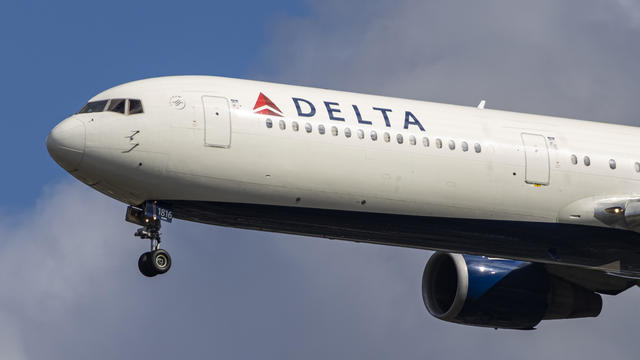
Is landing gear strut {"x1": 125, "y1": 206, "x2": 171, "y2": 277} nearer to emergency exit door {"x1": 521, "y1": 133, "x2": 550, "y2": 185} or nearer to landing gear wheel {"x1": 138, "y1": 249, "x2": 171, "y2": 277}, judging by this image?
landing gear wheel {"x1": 138, "y1": 249, "x2": 171, "y2": 277}

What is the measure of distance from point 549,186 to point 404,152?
4761mm

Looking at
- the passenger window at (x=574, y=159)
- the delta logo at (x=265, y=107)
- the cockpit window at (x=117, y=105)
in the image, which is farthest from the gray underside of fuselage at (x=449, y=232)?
the cockpit window at (x=117, y=105)

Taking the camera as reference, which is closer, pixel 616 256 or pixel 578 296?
pixel 616 256

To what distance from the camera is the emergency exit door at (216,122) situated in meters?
36.2

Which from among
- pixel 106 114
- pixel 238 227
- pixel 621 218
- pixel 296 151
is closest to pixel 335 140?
pixel 296 151

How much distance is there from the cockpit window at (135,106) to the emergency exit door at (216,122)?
63.9 inches

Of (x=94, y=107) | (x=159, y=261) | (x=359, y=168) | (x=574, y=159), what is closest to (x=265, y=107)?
(x=359, y=168)

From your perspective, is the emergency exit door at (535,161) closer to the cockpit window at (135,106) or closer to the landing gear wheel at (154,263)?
the landing gear wheel at (154,263)

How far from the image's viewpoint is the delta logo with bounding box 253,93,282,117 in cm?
3700

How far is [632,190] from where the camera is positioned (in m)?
41.4

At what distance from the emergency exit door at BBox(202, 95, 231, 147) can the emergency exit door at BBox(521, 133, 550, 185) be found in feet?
29.1

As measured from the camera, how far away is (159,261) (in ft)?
120

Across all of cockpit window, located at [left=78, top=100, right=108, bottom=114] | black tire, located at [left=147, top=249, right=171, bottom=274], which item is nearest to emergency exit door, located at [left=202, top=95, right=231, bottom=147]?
cockpit window, located at [left=78, top=100, right=108, bottom=114]

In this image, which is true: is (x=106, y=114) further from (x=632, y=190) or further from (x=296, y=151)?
(x=632, y=190)
